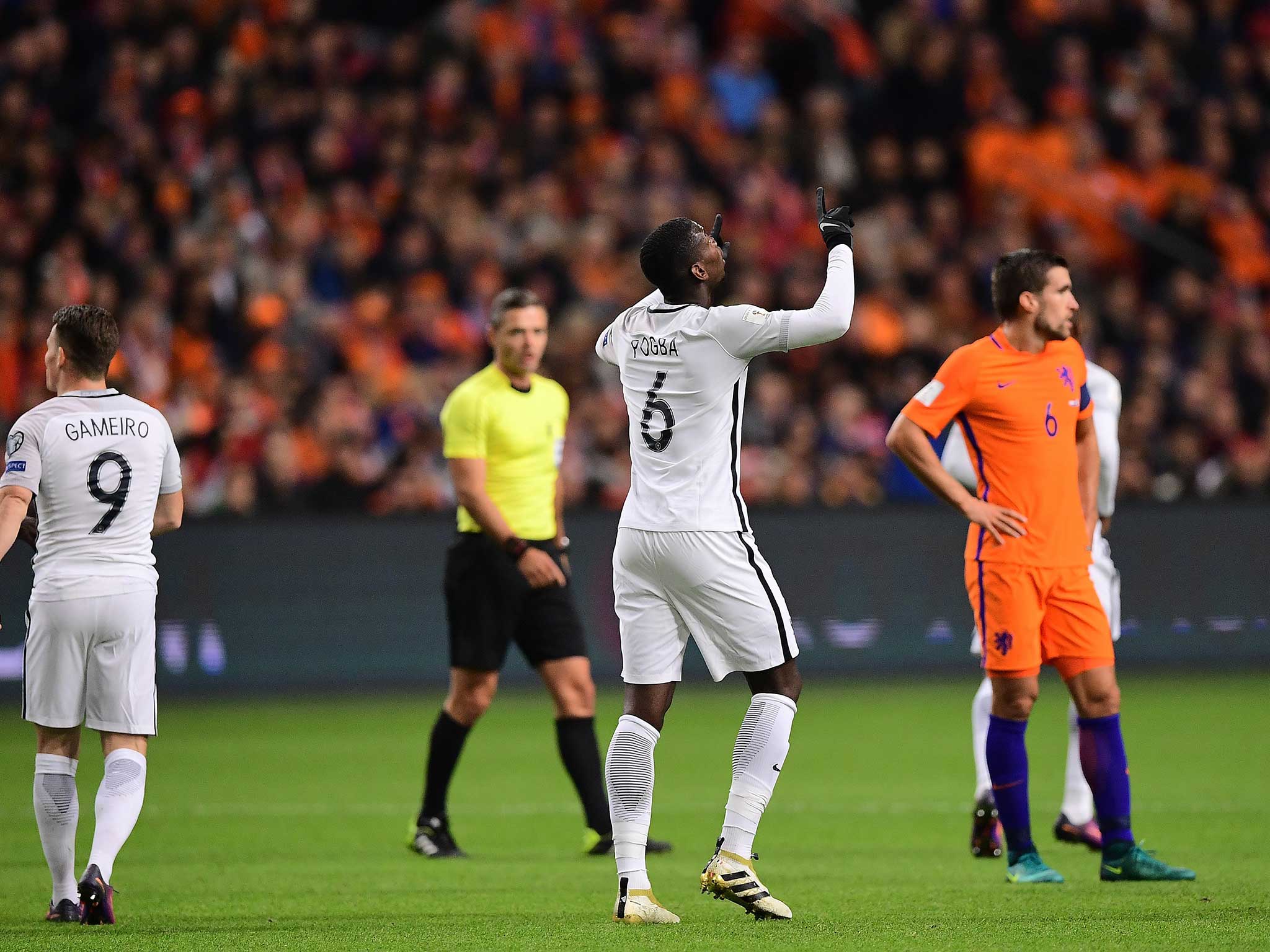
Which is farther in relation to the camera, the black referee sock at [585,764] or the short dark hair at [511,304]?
the short dark hair at [511,304]

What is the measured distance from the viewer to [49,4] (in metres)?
20.1

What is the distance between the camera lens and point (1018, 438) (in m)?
7.47

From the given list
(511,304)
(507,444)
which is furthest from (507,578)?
(511,304)

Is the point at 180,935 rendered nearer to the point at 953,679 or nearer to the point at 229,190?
the point at 953,679

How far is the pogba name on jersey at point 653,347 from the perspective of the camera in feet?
21.2

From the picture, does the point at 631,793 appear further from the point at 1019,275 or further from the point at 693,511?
the point at 1019,275

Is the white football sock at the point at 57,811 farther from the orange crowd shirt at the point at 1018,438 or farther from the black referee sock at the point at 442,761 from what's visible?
the orange crowd shirt at the point at 1018,438

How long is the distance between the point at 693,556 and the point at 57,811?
243cm

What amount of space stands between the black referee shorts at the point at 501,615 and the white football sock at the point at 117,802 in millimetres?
2475

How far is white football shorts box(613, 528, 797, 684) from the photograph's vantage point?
6.40m

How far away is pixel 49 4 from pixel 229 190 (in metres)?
4.04

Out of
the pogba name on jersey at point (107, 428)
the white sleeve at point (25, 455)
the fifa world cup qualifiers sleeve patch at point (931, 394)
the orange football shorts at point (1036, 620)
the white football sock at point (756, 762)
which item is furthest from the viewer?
the fifa world cup qualifiers sleeve patch at point (931, 394)

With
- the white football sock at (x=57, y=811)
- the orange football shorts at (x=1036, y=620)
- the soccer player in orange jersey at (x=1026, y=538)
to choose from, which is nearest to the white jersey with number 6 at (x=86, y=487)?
the white football sock at (x=57, y=811)

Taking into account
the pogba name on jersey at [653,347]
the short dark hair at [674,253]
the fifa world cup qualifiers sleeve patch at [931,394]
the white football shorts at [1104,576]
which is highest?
the short dark hair at [674,253]
